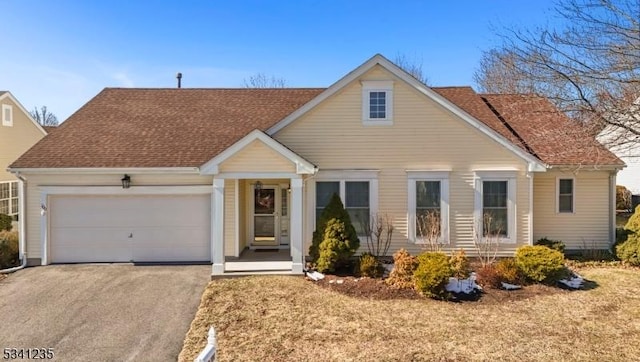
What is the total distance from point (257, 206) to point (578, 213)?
10960 millimetres

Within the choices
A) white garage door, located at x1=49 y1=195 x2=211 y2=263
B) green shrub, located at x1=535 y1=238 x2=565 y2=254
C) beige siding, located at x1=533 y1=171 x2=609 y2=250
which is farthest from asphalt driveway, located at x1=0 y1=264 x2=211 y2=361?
beige siding, located at x1=533 y1=171 x2=609 y2=250

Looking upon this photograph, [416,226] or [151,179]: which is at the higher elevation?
[151,179]

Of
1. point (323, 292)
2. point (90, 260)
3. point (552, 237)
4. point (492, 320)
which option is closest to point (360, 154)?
point (323, 292)

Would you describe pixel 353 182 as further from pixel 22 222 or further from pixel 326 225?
pixel 22 222

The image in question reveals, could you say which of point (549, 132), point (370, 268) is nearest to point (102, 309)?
point (370, 268)

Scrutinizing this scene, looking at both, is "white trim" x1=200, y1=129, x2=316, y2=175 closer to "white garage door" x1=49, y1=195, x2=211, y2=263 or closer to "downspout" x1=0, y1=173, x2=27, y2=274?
"white garage door" x1=49, y1=195, x2=211, y2=263

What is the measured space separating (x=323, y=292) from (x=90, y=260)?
24.9 ft

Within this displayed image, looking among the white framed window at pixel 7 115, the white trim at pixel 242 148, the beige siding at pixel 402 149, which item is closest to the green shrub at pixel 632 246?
the beige siding at pixel 402 149

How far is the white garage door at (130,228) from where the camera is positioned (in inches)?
466

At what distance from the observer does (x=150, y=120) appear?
1449 cm

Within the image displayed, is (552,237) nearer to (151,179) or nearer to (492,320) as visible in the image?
(492,320)

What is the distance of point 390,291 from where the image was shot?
9328mm

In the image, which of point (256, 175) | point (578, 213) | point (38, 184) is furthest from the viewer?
point (578, 213)

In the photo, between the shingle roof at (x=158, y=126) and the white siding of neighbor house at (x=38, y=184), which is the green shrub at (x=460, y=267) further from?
the white siding of neighbor house at (x=38, y=184)
